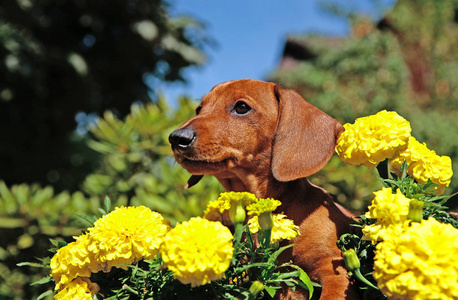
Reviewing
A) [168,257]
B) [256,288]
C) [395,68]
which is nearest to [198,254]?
[168,257]

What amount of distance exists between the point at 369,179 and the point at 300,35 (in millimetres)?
10289

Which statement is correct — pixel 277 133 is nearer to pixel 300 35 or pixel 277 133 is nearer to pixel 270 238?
pixel 270 238

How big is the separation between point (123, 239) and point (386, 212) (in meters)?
0.79

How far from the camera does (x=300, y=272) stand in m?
1.25

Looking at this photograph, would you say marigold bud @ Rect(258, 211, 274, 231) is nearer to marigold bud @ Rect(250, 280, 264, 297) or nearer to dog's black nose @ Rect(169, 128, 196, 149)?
marigold bud @ Rect(250, 280, 264, 297)

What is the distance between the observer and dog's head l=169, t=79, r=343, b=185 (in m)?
1.54

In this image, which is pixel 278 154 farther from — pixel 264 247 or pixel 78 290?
pixel 78 290

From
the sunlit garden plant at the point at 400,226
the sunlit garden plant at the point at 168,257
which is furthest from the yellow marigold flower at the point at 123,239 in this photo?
the sunlit garden plant at the point at 400,226

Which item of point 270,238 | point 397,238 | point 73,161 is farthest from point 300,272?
point 73,161

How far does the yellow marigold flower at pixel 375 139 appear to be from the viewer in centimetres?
136

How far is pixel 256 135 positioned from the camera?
1659mm

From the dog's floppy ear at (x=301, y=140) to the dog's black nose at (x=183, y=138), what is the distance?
13.2 inches

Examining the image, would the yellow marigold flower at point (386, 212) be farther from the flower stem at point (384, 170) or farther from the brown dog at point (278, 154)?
the flower stem at point (384, 170)

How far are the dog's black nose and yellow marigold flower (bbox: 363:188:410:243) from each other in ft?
2.29
